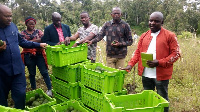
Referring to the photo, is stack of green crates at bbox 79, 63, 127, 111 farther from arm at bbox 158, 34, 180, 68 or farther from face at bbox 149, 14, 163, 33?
face at bbox 149, 14, 163, 33

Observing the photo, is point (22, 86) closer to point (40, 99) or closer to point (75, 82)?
point (40, 99)

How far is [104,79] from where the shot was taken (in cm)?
263

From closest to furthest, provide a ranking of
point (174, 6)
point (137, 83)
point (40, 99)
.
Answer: point (40, 99) → point (137, 83) → point (174, 6)

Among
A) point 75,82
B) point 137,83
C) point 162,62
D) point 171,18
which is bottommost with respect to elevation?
point 137,83

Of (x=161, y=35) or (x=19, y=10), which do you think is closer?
(x=161, y=35)

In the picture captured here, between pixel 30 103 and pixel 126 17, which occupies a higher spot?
pixel 126 17

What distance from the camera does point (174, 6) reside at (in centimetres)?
3503

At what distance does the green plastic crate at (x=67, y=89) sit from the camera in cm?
321

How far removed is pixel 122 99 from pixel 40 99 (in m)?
1.73

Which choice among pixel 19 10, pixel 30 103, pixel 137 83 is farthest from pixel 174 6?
pixel 30 103

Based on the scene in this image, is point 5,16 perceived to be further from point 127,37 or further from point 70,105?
point 127,37

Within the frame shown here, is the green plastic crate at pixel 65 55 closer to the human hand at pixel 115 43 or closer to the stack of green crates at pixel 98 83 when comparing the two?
the stack of green crates at pixel 98 83

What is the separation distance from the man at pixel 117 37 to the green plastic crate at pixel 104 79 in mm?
737

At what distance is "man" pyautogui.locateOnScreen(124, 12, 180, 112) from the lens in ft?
7.77
